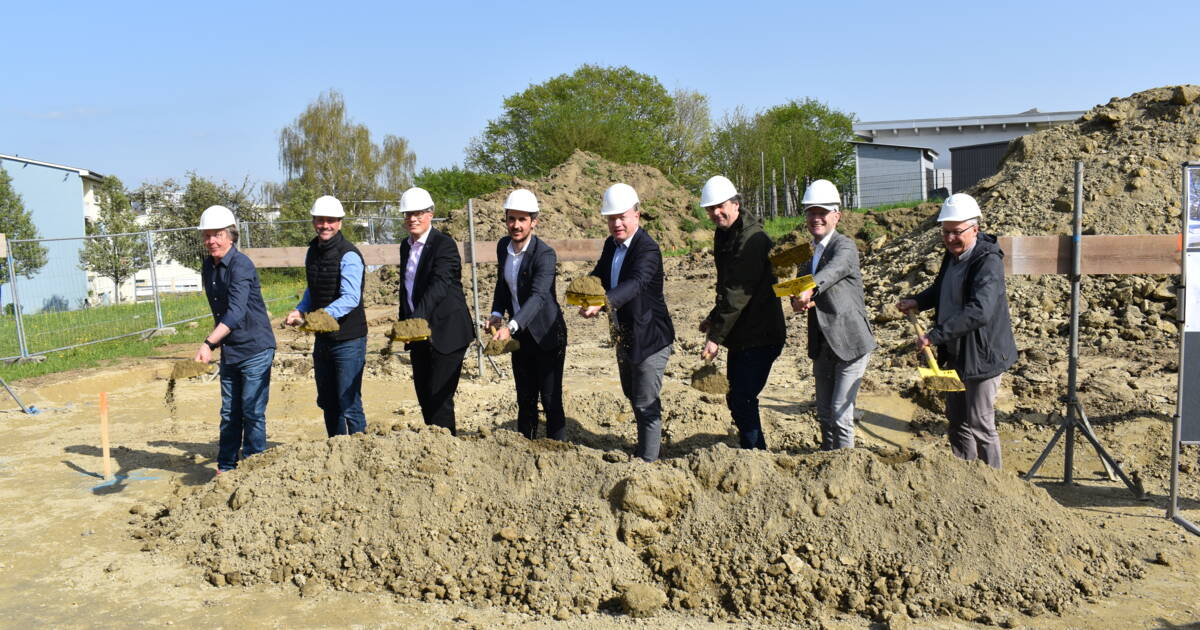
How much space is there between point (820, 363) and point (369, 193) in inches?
1722

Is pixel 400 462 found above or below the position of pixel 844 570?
above

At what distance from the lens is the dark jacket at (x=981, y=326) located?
178 inches

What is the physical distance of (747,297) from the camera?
5012 millimetres

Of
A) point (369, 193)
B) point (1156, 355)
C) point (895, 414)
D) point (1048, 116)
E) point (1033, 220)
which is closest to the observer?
point (895, 414)

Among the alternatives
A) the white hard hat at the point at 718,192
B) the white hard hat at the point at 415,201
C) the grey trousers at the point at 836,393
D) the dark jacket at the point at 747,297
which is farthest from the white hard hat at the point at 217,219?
the grey trousers at the point at 836,393

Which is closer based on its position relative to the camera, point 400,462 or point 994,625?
point 994,625

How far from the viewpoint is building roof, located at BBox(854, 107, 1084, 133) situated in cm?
4012

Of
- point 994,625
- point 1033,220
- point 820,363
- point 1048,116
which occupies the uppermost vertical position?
point 1048,116

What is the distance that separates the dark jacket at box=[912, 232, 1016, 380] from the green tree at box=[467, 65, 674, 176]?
30.5 meters

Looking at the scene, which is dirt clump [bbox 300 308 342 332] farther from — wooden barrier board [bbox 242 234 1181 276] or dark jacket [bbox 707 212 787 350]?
dark jacket [bbox 707 212 787 350]

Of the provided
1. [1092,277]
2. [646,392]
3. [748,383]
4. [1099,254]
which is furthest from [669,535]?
[1092,277]

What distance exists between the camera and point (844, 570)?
401 cm

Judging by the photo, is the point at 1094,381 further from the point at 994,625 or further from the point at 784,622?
the point at 784,622

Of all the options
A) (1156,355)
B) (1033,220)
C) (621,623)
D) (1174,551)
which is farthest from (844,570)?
(1033,220)
